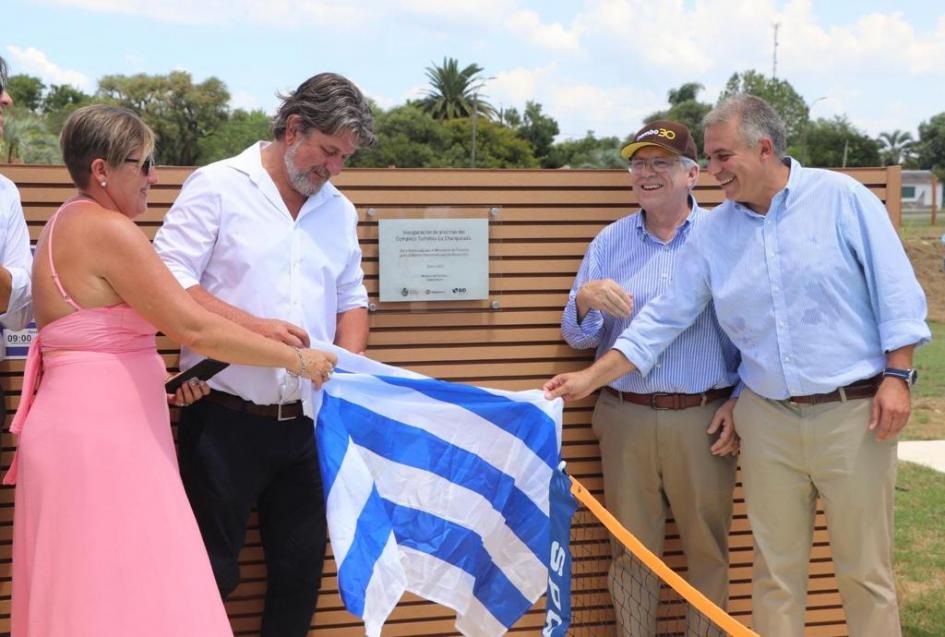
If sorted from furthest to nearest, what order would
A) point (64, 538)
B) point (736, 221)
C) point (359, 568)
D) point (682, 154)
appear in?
point (682, 154) → point (736, 221) → point (359, 568) → point (64, 538)

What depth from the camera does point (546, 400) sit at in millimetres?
4590

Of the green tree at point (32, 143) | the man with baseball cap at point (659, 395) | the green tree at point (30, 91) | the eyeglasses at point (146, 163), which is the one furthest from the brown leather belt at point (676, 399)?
the green tree at point (30, 91)

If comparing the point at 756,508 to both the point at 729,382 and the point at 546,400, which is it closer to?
the point at 729,382

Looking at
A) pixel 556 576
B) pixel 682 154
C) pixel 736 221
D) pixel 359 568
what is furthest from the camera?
pixel 682 154

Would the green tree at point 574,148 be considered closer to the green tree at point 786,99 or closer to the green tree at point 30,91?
the green tree at point 786,99

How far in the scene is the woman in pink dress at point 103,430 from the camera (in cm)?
357

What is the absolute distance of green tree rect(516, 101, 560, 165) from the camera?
8362 cm

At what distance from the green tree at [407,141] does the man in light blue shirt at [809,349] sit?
174ft

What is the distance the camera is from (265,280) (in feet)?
14.2

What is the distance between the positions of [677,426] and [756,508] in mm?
503

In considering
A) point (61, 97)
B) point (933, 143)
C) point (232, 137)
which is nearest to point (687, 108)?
point (933, 143)

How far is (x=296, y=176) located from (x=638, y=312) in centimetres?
165

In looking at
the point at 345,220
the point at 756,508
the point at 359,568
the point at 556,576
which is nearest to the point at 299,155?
the point at 345,220

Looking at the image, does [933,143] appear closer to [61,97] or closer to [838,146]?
[838,146]
